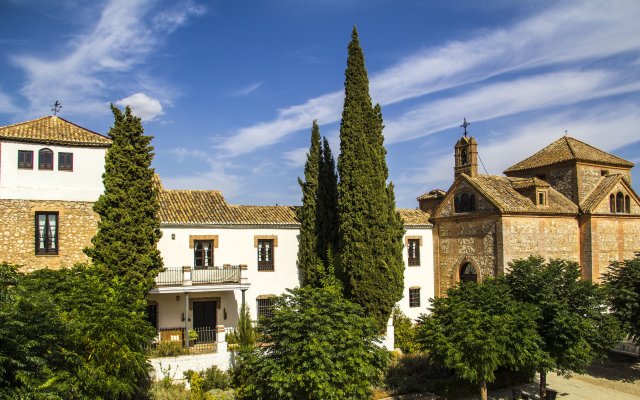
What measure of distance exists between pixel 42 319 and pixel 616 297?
22547 millimetres

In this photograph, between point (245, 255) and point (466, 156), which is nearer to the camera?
point (245, 255)

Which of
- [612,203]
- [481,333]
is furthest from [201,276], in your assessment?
[612,203]

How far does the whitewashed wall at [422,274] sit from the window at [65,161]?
18144 millimetres

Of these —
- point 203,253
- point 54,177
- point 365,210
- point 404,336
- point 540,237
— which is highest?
point 54,177

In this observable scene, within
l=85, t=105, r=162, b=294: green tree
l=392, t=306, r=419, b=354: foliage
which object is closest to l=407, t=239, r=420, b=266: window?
l=392, t=306, r=419, b=354: foliage

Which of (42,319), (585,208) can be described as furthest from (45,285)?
(585,208)

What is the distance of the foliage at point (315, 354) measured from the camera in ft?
45.9

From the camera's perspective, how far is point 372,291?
2223cm

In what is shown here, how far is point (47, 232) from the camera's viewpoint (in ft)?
65.6

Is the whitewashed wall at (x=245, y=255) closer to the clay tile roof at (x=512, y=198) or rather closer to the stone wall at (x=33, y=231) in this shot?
the stone wall at (x=33, y=231)

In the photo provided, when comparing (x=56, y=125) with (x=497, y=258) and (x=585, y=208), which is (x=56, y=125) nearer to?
(x=497, y=258)

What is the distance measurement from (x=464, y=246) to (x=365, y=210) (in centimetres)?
880

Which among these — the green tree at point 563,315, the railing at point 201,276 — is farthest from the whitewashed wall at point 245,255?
the green tree at point 563,315

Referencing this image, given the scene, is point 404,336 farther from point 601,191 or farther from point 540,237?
point 601,191
